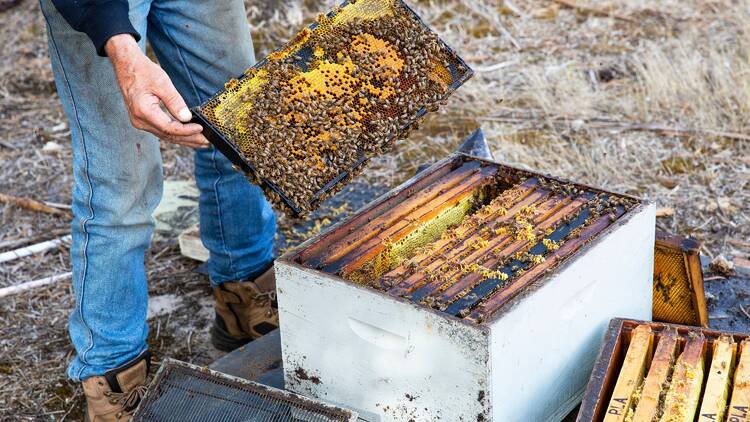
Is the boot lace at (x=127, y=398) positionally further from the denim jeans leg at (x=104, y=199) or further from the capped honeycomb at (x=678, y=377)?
the capped honeycomb at (x=678, y=377)

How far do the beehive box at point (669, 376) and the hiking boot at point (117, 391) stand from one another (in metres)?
1.58

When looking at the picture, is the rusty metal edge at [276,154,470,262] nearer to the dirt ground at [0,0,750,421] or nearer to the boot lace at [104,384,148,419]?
the boot lace at [104,384,148,419]

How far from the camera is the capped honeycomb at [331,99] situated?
2.54 meters

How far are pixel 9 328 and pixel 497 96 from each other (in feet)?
11.1

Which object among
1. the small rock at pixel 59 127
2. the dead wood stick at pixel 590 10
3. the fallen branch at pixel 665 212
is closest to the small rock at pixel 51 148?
the small rock at pixel 59 127

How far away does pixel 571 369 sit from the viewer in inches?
103

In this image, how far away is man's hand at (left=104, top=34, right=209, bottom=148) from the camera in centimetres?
245

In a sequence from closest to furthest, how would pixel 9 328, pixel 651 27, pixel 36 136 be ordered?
pixel 9 328
pixel 36 136
pixel 651 27

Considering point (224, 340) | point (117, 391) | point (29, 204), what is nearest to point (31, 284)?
point (29, 204)

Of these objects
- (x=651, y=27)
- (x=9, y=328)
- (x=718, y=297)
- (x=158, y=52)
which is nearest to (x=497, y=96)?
(x=651, y=27)

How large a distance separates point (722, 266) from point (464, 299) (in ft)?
5.53

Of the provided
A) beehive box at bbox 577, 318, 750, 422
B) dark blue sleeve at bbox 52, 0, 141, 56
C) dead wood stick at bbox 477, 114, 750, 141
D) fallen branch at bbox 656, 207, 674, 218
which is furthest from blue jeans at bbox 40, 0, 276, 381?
dead wood stick at bbox 477, 114, 750, 141

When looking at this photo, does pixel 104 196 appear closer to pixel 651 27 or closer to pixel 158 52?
pixel 158 52

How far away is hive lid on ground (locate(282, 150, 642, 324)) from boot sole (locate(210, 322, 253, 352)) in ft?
3.32
